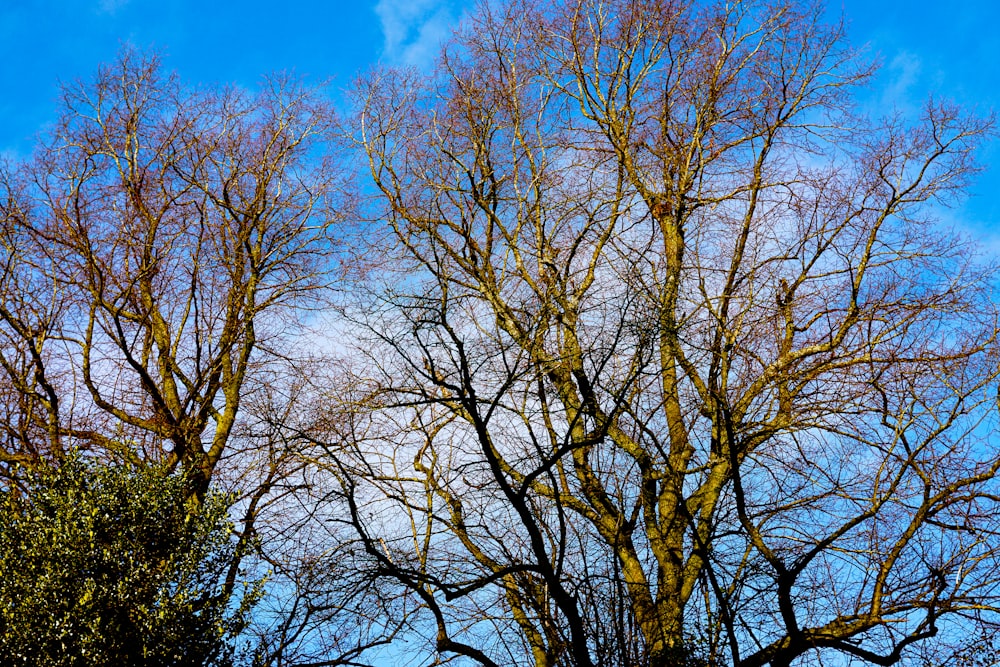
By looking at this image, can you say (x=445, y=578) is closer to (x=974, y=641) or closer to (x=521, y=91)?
(x=974, y=641)

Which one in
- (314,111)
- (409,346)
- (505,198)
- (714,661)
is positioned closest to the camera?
(409,346)

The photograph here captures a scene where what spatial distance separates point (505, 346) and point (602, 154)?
4.93 metres

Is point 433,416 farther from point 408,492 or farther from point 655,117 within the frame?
point 655,117

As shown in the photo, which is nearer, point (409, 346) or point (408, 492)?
point (409, 346)

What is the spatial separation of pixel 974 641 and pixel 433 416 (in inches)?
225

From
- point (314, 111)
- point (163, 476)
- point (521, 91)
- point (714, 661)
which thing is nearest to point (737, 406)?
point (714, 661)

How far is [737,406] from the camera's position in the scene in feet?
32.1

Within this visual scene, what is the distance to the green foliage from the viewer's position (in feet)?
26.3

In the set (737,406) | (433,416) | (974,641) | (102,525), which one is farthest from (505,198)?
(974,641)

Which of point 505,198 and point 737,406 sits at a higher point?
point 505,198

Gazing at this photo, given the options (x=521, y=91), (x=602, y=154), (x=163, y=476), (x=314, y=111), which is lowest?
(x=163, y=476)

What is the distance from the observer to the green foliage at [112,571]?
803cm

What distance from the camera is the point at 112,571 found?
8398mm

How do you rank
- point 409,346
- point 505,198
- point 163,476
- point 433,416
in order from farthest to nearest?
1. point 505,198
2. point 433,416
3. point 163,476
4. point 409,346
